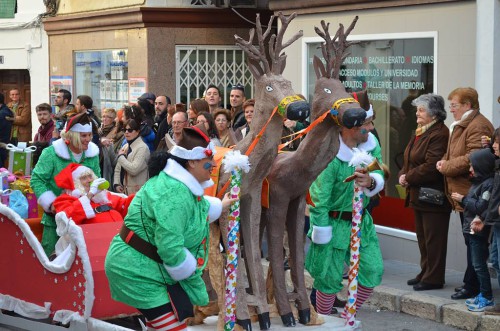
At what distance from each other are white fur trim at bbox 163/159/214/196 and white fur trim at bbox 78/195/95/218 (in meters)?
2.56

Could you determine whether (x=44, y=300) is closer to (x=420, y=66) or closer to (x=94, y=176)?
(x=94, y=176)

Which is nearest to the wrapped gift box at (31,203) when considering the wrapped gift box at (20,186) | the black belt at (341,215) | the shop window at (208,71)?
the wrapped gift box at (20,186)

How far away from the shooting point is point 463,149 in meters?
9.92

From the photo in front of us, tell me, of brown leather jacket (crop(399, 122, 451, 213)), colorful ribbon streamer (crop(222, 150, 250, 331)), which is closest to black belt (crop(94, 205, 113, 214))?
colorful ribbon streamer (crop(222, 150, 250, 331))

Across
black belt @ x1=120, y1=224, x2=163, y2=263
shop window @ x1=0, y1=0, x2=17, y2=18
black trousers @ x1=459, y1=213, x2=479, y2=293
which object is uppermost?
shop window @ x1=0, y1=0, x2=17, y2=18

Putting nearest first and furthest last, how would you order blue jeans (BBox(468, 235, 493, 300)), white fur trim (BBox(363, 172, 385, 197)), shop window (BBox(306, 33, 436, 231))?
1. white fur trim (BBox(363, 172, 385, 197))
2. blue jeans (BBox(468, 235, 493, 300))
3. shop window (BBox(306, 33, 436, 231))

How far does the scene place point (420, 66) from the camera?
1172 cm

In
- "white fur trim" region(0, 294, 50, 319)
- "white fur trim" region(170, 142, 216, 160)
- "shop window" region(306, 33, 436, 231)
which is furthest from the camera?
"shop window" region(306, 33, 436, 231)

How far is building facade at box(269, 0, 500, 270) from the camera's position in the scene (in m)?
10.8

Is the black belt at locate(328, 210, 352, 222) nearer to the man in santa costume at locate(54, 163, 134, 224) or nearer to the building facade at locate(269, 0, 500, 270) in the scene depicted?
the man in santa costume at locate(54, 163, 134, 224)

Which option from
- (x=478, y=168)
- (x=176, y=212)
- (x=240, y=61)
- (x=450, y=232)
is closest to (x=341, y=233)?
(x=478, y=168)

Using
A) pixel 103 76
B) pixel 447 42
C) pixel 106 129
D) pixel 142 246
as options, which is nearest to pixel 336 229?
pixel 142 246

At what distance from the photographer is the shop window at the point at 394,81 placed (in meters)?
11.7

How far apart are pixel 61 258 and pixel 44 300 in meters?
0.49
